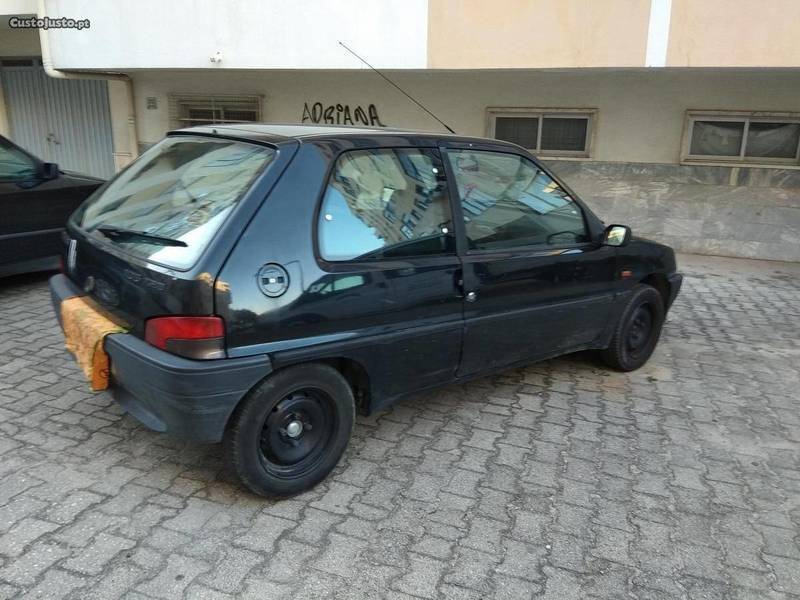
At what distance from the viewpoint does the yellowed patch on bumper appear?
2.79 meters

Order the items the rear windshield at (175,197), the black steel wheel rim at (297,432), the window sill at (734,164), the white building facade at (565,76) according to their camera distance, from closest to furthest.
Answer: the rear windshield at (175,197) < the black steel wheel rim at (297,432) < the white building facade at (565,76) < the window sill at (734,164)

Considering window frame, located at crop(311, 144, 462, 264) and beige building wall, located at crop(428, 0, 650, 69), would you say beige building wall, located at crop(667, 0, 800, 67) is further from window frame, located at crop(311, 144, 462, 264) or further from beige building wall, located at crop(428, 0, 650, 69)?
window frame, located at crop(311, 144, 462, 264)

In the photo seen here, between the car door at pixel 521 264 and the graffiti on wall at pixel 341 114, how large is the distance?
547 centimetres

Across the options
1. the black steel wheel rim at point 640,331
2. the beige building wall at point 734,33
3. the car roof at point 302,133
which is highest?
the beige building wall at point 734,33

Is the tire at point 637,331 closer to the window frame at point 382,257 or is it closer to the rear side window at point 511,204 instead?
the rear side window at point 511,204

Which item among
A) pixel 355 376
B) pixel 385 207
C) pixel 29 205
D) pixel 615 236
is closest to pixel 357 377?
pixel 355 376

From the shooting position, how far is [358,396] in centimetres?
312

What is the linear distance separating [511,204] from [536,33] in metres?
3.83

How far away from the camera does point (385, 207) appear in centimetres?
300

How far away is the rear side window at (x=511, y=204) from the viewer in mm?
3309

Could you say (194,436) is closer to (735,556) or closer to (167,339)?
(167,339)

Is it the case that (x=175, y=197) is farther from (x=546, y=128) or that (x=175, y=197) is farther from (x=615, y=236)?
(x=546, y=128)

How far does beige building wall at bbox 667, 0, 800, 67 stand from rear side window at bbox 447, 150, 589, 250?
3413mm

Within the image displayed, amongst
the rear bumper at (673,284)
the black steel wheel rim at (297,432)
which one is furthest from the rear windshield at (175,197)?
the rear bumper at (673,284)
